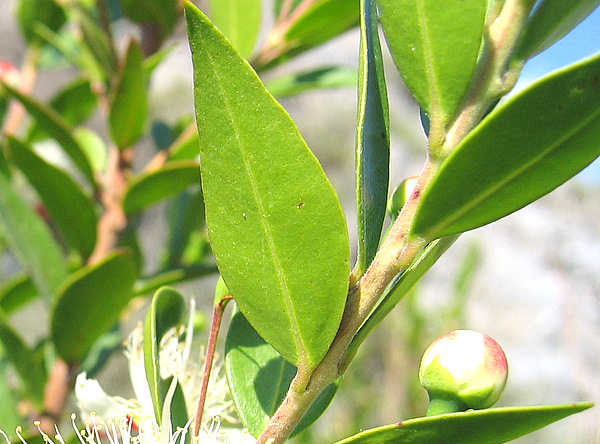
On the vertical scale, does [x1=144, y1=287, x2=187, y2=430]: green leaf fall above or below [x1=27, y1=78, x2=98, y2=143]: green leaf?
below

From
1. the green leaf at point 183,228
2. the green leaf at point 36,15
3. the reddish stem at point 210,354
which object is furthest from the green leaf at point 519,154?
the green leaf at point 36,15

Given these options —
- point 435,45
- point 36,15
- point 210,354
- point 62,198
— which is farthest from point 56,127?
point 435,45

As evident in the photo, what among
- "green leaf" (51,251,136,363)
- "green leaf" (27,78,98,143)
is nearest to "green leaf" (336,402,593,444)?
"green leaf" (51,251,136,363)

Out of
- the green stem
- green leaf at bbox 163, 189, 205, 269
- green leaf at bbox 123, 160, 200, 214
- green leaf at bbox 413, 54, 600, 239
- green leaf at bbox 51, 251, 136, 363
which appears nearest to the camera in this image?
green leaf at bbox 413, 54, 600, 239

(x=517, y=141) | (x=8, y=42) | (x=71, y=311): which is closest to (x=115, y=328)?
(x=71, y=311)

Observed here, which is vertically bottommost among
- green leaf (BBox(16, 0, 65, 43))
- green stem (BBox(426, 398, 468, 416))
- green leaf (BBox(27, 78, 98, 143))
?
green stem (BBox(426, 398, 468, 416))

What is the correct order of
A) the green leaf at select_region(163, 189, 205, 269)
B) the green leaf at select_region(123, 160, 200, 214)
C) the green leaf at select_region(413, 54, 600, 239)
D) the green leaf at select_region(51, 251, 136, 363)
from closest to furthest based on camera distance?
the green leaf at select_region(413, 54, 600, 239) → the green leaf at select_region(51, 251, 136, 363) → the green leaf at select_region(123, 160, 200, 214) → the green leaf at select_region(163, 189, 205, 269)

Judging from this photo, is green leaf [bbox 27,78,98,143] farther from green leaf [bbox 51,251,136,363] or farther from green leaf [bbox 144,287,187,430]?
green leaf [bbox 144,287,187,430]
